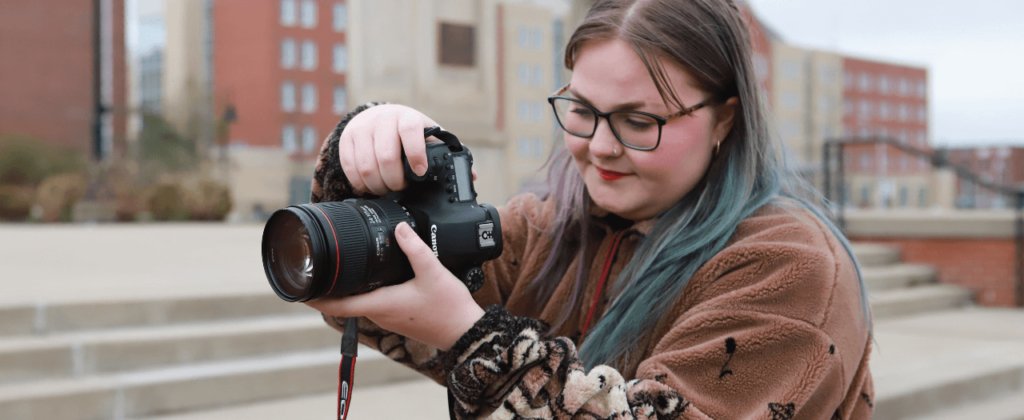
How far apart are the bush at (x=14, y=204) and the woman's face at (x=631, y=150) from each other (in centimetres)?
1465

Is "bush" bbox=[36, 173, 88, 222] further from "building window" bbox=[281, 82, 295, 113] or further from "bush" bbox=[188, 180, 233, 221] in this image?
"building window" bbox=[281, 82, 295, 113]

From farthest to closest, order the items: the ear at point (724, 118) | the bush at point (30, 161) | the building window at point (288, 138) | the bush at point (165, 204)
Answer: the building window at point (288, 138) → the bush at point (30, 161) → the bush at point (165, 204) → the ear at point (724, 118)

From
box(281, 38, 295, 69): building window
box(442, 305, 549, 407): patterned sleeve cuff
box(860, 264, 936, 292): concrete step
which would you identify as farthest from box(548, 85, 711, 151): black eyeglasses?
box(281, 38, 295, 69): building window

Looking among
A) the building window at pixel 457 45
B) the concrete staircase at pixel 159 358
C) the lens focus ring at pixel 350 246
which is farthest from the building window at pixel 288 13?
the lens focus ring at pixel 350 246

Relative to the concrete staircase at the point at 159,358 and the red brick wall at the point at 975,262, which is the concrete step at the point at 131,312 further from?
the red brick wall at the point at 975,262

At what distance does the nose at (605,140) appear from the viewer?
1.11m

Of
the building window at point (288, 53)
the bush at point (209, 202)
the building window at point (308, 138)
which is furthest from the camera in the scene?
the building window at point (308, 138)

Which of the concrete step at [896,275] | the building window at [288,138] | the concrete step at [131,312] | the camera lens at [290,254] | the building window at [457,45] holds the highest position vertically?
the building window at [457,45]

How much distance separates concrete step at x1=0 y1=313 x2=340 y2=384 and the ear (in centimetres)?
236

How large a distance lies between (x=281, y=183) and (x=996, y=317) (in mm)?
26394

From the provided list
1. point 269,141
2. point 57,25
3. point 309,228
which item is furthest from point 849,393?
point 269,141

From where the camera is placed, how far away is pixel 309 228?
94 cm

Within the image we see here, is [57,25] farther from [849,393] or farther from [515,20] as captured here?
Answer: [849,393]

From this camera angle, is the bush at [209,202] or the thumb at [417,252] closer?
the thumb at [417,252]
